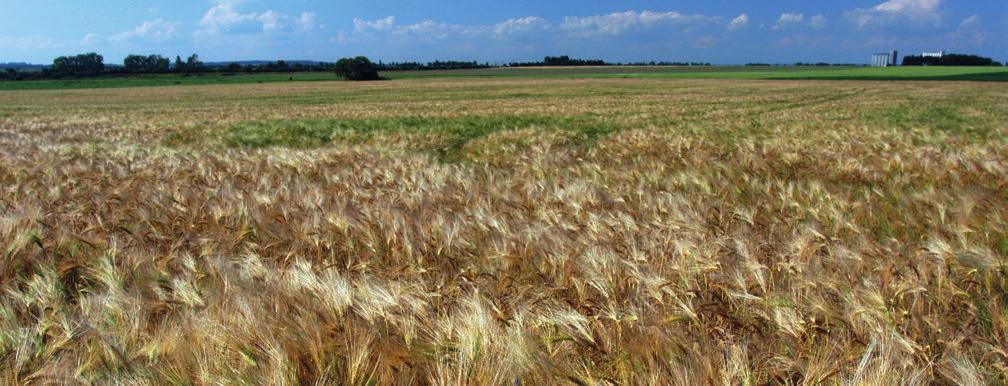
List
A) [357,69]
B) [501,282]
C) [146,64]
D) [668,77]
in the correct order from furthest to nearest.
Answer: [146,64] < [357,69] < [668,77] < [501,282]

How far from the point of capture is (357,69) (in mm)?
108500

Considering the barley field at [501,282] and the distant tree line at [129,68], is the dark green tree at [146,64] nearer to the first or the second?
the distant tree line at [129,68]

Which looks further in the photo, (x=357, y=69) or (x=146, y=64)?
(x=146, y=64)

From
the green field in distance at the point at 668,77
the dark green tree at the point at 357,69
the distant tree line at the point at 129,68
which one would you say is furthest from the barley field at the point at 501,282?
the distant tree line at the point at 129,68

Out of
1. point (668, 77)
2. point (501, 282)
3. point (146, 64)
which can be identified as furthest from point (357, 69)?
point (501, 282)

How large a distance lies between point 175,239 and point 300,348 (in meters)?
2.01

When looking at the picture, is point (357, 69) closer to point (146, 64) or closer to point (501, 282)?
point (146, 64)

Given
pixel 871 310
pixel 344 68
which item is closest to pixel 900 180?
pixel 871 310

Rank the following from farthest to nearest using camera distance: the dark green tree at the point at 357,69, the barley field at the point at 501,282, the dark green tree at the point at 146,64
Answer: the dark green tree at the point at 146,64
the dark green tree at the point at 357,69
the barley field at the point at 501,282

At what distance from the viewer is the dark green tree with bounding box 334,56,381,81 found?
108062 millimetres

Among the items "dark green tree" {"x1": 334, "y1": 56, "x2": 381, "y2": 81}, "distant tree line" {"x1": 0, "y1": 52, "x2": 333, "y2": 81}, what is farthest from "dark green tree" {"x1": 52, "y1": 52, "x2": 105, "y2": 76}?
"dark green tree" {"x1": 334, "y1": 56, "x2": 381, "y2": 81}

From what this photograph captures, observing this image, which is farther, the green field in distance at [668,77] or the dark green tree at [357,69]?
the dark green tree at [357,69]

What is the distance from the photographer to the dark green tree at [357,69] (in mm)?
108062

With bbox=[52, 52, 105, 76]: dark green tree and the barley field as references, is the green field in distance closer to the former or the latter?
bbox=[52, 52, 105, 76]: dark green tree
